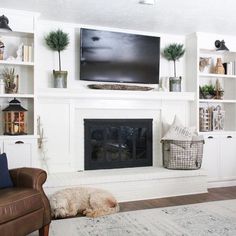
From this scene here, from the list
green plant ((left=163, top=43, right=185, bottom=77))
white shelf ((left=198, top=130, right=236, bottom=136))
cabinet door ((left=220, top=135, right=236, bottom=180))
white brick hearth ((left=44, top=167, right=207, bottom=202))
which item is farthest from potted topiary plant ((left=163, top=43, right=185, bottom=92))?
white brick hearth ((left=44, top=167, right=207, bottom=202))

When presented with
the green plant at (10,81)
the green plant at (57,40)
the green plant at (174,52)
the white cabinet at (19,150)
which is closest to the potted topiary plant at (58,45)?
the green plant at (57,40)

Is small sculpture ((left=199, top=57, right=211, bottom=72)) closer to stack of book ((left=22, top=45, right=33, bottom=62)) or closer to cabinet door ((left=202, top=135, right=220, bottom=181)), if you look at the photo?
cabinet door ((left=202, top=135, right=220, bottom=181))

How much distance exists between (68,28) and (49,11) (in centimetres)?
52

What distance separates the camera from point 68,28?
4.23 metres

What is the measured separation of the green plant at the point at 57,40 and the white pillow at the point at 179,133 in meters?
1.86

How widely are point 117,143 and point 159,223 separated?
5.32 ft

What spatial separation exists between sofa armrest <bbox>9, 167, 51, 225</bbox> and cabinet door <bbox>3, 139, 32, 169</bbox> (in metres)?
0.67

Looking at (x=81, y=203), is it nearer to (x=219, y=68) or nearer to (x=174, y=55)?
(x=174, y=55)

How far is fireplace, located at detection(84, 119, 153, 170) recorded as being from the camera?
437 centimetres

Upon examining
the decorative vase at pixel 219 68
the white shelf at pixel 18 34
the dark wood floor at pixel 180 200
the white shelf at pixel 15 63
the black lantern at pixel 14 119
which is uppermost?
the white shelf at pixel 18 34

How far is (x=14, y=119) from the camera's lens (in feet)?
12.1

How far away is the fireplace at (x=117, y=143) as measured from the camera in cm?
437

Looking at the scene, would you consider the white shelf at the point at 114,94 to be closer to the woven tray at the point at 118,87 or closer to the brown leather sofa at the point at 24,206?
the woven tray at the point at 118,87

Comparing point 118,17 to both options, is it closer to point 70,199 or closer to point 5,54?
point 5,54
